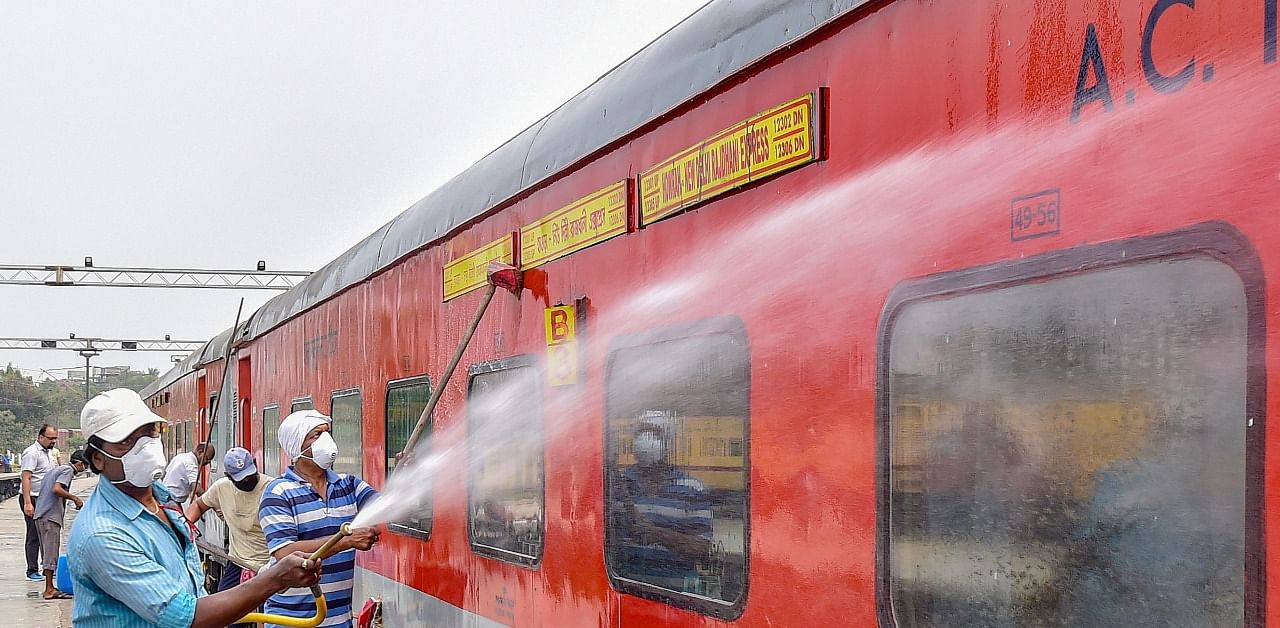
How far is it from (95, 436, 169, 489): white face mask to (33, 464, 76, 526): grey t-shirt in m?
11.6

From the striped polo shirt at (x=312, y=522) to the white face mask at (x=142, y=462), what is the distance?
1899 mm

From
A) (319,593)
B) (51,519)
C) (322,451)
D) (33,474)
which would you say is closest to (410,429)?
(322,451)

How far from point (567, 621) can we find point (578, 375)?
83cm

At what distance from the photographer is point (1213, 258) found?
1.87 metres

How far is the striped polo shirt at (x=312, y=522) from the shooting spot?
17.4ft

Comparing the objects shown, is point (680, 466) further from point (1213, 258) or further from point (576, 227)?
point (1213, 258)

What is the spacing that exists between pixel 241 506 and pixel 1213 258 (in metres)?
6.45

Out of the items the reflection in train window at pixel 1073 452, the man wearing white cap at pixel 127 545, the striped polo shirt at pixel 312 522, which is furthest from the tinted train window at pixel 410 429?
the reflection in train window at pixel 1073 452

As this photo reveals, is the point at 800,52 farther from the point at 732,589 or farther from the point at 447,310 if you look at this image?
the point at 447,310

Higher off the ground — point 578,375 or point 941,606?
point 578,375

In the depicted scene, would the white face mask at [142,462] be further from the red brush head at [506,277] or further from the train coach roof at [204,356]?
the train coach roof at [204,356]

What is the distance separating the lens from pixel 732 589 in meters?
3.24

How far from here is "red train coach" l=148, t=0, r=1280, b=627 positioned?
1.87 metres

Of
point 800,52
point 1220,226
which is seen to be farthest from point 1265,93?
point 800,52
